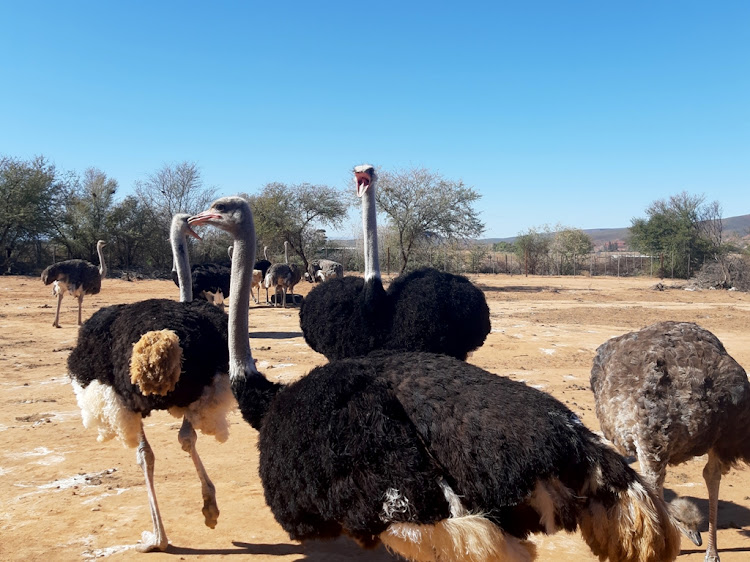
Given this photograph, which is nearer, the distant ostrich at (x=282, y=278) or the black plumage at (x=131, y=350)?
the black plumage at (x=131, y=350)

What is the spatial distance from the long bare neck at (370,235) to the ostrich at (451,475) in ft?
8.40

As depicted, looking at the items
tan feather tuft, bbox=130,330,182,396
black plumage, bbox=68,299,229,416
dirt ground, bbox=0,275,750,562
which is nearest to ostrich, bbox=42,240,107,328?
dirt ground, bbox=0,275,750,562

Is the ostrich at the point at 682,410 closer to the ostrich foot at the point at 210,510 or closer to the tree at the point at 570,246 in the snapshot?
the ostrich foot at the point at 210,510

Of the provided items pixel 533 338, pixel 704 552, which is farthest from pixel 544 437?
pixel 533 338

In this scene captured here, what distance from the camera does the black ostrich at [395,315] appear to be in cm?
452

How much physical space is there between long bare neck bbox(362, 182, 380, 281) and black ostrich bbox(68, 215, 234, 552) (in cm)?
158

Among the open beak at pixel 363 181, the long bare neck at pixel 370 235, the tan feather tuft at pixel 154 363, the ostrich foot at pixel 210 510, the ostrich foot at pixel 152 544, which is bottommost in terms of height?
the ostrich foot at pixel 152 544

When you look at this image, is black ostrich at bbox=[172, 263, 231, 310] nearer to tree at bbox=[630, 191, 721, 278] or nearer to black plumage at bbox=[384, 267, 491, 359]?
black plumage at bbox=[384, 267, 491, 359]

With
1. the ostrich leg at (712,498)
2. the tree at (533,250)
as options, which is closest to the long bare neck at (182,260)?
the ostrich leg at (712,498)

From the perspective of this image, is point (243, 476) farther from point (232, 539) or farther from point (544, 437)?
point (544, 437)

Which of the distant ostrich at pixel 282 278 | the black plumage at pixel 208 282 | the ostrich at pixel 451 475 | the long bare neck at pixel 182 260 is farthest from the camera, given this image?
the distant ostrich at pixel 282 278

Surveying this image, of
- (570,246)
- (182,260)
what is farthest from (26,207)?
(570,246)

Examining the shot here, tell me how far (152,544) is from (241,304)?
1.43 meters

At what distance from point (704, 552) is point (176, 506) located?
3.22m
